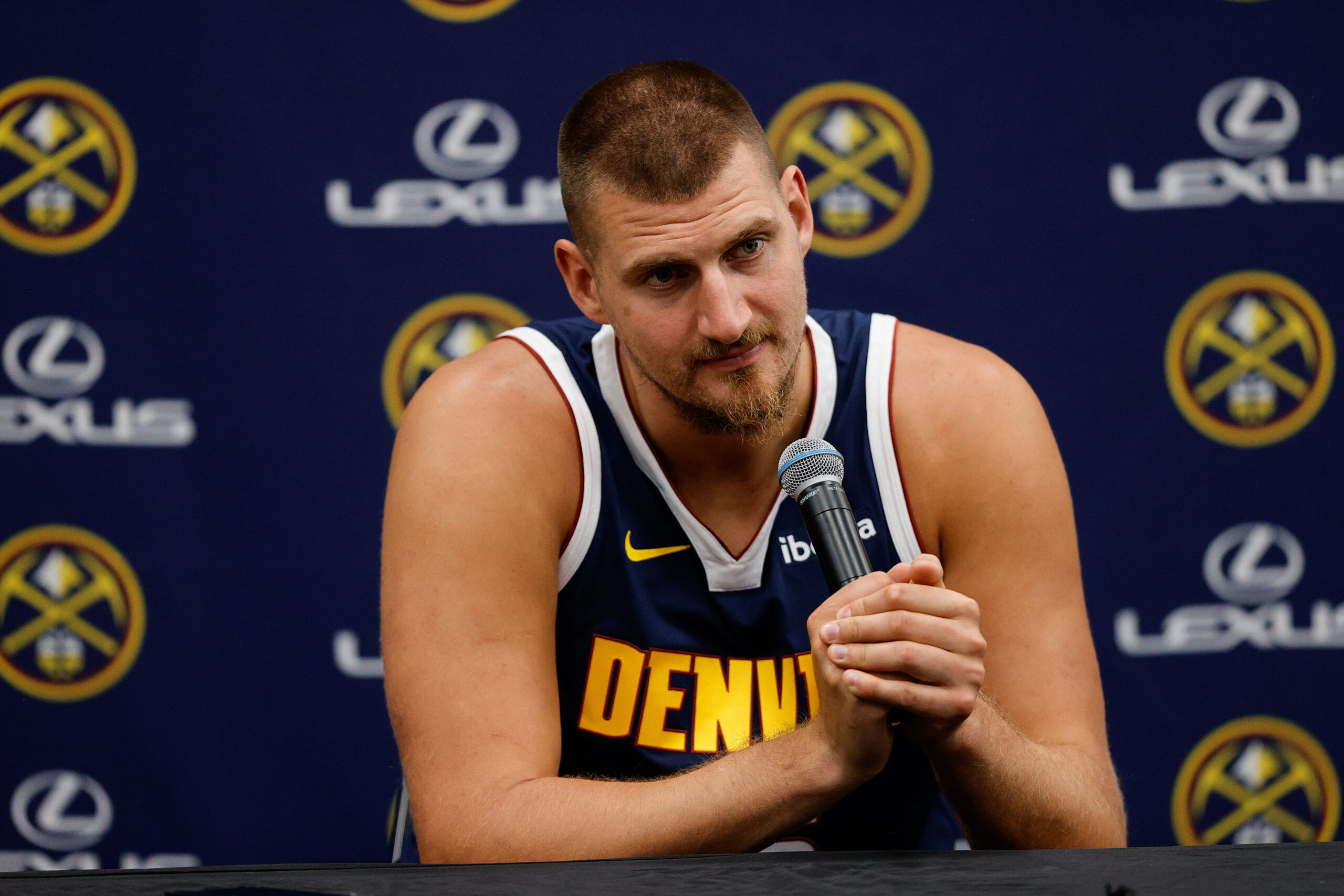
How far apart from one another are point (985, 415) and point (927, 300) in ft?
2.22

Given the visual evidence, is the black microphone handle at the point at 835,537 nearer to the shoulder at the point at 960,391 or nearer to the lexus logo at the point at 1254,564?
the shoulder at the point at 960,391

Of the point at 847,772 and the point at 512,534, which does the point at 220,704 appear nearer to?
the point at 512,534

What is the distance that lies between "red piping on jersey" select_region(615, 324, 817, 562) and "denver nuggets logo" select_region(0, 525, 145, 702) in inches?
42.3

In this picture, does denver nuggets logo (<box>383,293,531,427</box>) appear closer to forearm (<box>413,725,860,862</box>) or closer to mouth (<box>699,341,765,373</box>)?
mouth (<box>699,341,765,373</box>)

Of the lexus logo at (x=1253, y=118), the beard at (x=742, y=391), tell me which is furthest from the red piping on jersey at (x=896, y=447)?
the lexus logo at (x=1253, y=118)

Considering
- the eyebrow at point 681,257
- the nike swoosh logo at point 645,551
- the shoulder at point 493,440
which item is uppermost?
the eyebrow at point 681,257

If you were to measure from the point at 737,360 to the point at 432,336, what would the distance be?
894 mm

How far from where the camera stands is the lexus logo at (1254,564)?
5.85 ft

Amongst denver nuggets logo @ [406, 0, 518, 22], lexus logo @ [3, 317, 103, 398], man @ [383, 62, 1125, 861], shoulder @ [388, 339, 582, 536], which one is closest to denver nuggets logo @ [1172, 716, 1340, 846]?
man @ [383, 62, 1125, 861]

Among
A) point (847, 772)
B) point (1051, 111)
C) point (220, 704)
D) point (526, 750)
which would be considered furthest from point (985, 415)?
point (220, 704)

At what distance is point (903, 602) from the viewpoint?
30.7 inches

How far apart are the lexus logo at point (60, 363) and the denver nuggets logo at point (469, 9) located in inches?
30.8

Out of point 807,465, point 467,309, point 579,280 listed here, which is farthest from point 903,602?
point 467,309

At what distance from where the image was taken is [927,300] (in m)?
1.80
